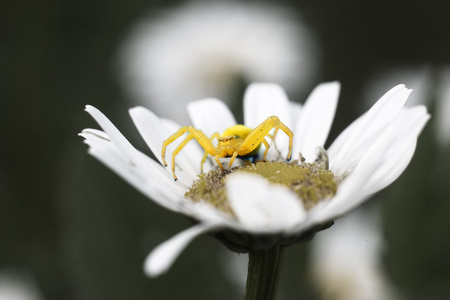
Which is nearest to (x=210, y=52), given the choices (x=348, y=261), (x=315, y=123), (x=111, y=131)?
(x=348, y=261)

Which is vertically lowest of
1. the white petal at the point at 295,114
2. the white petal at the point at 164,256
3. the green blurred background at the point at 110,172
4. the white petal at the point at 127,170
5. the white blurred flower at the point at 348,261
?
the white blurred flower at the point at 348,261

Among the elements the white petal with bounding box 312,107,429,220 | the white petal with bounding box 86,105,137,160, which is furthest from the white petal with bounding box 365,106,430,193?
the white petal with bounding box 86,105,137,160

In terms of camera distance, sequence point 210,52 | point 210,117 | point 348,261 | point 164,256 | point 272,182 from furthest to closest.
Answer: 1. point 210,52
2. point 348,261
3. point 210,117
4. point 272,182
5. point 164,256

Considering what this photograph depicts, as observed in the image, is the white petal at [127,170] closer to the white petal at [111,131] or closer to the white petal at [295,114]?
the white petal at [111,131]

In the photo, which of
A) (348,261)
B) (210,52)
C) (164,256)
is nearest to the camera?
(164,256)

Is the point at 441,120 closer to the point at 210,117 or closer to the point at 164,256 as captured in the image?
the point at 210,117

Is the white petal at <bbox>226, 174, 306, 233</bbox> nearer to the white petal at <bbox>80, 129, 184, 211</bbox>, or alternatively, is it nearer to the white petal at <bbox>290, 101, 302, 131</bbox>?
the white petal at <bbox>80, 129, 184, 211</bbox>

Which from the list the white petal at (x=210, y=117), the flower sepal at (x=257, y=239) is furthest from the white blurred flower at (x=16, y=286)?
the flower sepal at (x=257, y=239)
